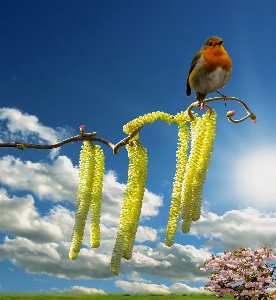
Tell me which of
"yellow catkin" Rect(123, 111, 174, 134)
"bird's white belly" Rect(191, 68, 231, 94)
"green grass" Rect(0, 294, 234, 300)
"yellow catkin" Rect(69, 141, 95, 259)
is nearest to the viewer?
"yellow catkin" Rect(123, 111, 174, 134)

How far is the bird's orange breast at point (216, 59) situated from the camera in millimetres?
4707

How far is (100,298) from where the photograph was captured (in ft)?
74.7

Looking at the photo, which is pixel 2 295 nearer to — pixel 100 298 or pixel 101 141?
pixel 100 298

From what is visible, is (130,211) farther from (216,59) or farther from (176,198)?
(216,59)

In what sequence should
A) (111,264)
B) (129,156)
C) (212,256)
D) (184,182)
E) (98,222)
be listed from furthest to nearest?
(212,256) → (98,222) → (129,156) → (111,264) → (184,182)

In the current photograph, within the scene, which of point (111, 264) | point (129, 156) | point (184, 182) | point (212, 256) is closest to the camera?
point (184, 182)

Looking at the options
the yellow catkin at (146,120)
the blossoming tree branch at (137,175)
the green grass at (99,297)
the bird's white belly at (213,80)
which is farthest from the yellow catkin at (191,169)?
the green grass at (99,297)

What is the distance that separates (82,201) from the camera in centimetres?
345

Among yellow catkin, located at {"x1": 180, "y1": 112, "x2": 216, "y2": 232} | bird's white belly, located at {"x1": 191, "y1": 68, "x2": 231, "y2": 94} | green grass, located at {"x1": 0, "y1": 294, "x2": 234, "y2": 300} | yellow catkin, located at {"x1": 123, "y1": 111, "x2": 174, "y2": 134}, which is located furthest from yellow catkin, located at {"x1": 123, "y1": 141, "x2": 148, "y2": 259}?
green grass, located at {"x1": 0, "y1": 294, "x2": 234, "y2": 300}

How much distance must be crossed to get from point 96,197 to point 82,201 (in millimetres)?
118

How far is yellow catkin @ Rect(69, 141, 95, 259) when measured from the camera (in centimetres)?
343

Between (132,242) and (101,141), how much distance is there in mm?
865

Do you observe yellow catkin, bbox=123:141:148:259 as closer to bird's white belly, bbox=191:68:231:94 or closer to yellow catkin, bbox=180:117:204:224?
yellow catkin, bbox=180:117:204:224

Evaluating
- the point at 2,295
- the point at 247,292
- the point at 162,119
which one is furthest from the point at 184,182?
the point at 2,295
